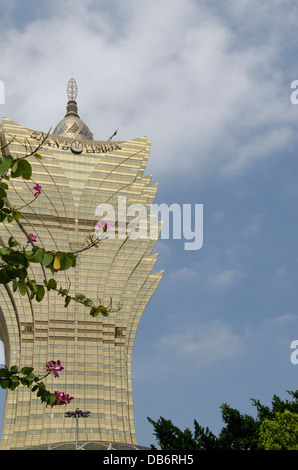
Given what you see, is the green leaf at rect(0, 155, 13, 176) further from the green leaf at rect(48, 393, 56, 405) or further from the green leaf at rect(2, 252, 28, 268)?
the green leaf at rect(48, 393, 56, 405)

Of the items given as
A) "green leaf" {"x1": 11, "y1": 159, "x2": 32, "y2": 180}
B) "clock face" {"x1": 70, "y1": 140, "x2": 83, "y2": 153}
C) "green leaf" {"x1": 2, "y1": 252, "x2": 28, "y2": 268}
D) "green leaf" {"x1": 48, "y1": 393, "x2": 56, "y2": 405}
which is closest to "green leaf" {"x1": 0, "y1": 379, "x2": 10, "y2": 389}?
"green leaf" {"x1": 48, "y1": 393, "x2": 56, "y2": 405}

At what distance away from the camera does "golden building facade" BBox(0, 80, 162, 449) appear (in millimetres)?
115312

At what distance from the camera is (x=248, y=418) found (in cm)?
3684

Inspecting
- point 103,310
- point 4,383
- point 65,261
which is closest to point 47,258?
point 65,261

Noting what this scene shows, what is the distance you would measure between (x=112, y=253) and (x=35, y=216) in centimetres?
2055

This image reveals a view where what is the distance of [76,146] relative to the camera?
140 meters

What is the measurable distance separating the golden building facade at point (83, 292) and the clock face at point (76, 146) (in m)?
0.26

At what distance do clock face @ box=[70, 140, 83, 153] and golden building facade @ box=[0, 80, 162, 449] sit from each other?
26 centimetres

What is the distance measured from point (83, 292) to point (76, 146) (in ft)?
133

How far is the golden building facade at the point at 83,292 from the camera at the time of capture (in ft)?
378

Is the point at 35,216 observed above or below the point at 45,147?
below

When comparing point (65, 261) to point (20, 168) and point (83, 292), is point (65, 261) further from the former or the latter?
point (83, 292)

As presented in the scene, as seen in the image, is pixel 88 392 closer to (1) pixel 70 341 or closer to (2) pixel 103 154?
(1) pixel 70 341
